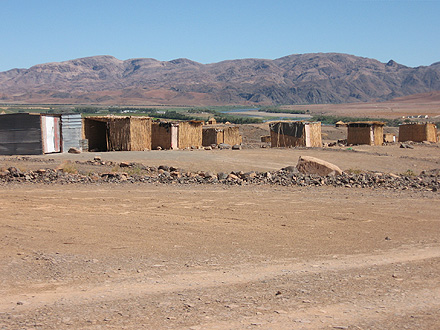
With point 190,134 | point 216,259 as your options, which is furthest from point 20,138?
point 216,259

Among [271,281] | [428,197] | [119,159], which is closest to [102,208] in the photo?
[271,281]

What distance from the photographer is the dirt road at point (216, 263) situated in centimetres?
563

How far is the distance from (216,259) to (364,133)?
95.5ft

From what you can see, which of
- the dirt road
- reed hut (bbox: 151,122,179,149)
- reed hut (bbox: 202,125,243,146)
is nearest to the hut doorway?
reed hut (bbox: 151,122,179,149)

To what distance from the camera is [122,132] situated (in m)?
26.4

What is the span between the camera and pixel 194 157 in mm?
22484

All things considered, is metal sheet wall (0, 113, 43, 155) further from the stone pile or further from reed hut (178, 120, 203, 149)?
reed hut (178, 120, 203, 149)

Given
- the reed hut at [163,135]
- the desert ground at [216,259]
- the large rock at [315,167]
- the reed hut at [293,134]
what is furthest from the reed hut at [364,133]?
the desert ground at [216,259]

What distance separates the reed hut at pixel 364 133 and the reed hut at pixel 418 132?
5425mm

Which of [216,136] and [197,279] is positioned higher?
[216,136]

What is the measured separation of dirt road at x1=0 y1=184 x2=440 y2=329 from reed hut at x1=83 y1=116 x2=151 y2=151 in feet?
44.8

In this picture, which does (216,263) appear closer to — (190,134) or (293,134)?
(190,134)

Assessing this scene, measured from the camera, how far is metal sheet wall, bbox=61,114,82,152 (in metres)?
24.4

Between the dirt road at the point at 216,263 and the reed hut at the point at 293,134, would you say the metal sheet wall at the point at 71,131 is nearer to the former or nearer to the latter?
the reed hut at the point at 293,134
